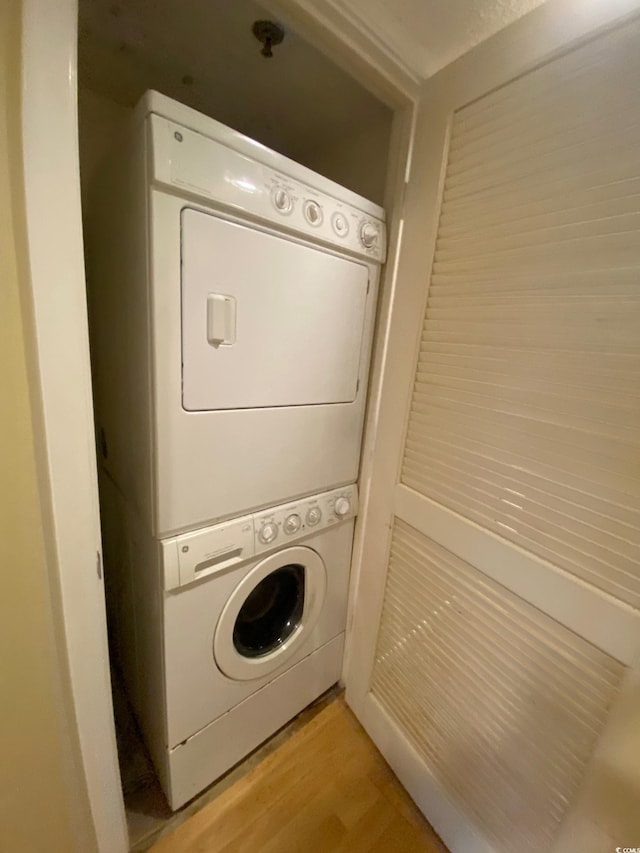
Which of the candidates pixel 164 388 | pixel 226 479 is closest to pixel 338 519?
pixel 226 479

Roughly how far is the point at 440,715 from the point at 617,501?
0.82 m

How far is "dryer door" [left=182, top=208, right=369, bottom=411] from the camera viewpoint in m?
0.77

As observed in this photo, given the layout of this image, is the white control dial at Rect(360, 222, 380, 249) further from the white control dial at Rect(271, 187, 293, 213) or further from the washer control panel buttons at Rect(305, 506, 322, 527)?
the washer control panel buttons at Rect(305, 506, 322, 527)

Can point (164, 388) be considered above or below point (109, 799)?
above

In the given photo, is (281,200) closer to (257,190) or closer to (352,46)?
(257,190)

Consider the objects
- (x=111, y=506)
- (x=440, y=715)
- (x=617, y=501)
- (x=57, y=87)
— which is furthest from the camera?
(x=111, y=506)

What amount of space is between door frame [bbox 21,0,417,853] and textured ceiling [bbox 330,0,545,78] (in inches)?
1.0

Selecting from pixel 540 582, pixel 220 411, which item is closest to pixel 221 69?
pixel 220 411

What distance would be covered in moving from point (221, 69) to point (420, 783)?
2.23 meters

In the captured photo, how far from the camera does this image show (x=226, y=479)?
914 millimetres

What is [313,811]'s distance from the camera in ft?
3.73

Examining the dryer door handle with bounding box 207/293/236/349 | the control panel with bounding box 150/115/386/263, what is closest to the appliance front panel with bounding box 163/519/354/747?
the dryer door handle with bounding box 207/293/236/349

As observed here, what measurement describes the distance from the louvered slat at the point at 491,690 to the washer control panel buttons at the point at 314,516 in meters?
0.25

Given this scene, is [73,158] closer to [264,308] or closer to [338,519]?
[264,308]
